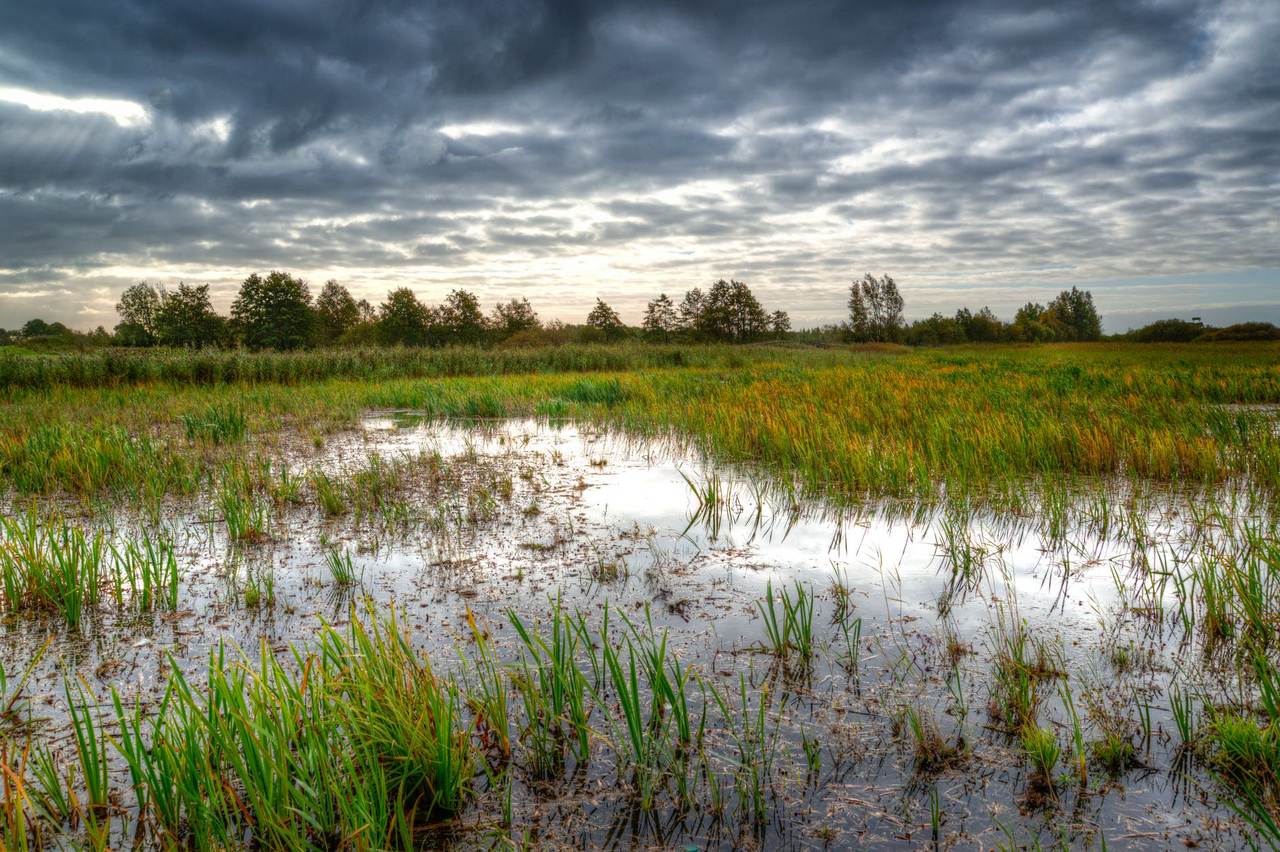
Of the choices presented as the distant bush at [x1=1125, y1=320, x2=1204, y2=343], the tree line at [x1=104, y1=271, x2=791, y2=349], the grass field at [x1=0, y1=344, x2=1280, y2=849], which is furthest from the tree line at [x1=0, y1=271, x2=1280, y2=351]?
the grass field at [x1=0, y1=344, x2=1280, y2=849]

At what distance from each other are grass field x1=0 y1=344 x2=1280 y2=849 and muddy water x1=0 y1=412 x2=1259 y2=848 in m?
0.02

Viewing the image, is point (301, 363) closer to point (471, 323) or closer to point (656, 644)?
point (656, 644)

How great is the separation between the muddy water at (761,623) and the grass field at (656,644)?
0.06 feet

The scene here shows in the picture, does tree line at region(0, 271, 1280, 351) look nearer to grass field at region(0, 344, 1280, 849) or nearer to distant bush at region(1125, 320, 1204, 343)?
distant bush at region(1125, 320, 1204, 343)

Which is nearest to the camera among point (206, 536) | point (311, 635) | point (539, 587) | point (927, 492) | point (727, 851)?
point (727, 851)

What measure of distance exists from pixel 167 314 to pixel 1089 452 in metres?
77.6

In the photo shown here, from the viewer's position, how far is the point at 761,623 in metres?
3.18

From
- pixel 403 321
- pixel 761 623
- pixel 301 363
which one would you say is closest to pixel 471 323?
pixel 403 321

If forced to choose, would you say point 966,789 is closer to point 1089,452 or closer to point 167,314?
point 1089,452

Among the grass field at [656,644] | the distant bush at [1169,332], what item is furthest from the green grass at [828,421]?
the distant bush at [1169,332]

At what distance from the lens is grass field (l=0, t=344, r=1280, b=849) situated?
185 cm

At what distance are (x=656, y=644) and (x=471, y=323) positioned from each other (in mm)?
77766

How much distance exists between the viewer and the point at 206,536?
15.4ft

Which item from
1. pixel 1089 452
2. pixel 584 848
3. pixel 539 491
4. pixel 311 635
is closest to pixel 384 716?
pixel 584 848
